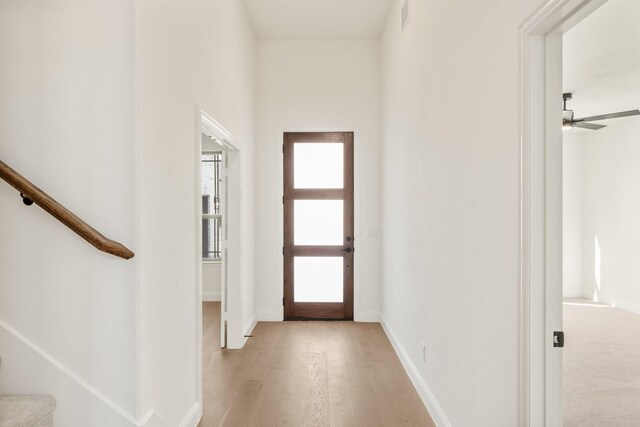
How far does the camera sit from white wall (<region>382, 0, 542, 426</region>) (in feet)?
5.35

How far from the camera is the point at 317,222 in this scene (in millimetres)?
5156

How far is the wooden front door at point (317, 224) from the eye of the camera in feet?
16.9

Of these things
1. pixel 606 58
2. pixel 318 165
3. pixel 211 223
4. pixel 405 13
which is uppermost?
pixel 405 13

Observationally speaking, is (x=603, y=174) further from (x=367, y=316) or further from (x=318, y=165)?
(x=318, y=165)

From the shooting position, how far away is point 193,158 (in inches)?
102

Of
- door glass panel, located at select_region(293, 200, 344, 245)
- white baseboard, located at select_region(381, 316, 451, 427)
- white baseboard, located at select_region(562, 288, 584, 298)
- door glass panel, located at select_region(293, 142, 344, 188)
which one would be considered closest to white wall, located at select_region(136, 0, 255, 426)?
white baseboard, located at select_region(381, 316, 451, 427)

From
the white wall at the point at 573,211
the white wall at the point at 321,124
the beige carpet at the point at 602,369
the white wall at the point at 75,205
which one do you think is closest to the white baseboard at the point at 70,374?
the white wall at the point at 75,205

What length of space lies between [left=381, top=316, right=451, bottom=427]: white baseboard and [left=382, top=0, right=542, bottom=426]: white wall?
2 cm

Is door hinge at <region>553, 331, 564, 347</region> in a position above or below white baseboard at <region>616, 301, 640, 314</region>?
above

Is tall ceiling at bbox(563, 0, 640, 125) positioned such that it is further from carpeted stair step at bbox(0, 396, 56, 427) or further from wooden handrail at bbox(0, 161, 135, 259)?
carpeted stair step at bbox(0, 396, 56, 427)

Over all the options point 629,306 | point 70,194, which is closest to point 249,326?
point 70,194

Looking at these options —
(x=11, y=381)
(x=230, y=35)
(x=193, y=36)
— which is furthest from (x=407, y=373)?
(x=230, y=35)

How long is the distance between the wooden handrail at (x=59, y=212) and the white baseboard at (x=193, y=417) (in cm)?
130

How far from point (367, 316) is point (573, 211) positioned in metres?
4.51
